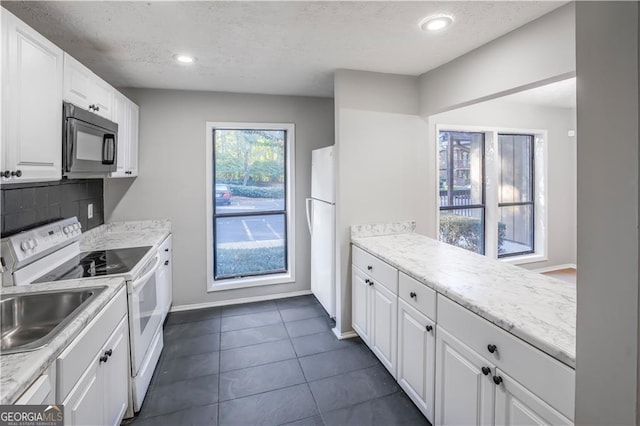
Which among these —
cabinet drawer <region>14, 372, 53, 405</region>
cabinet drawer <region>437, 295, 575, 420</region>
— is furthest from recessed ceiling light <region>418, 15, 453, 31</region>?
cabinet drawer <region>14, 372, 53, 405</region>

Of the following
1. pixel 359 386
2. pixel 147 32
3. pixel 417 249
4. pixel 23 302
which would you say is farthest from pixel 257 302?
pixel 147 32

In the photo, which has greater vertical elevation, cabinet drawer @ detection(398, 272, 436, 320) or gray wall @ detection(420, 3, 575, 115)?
gray wall @ detection(420, 3, 575, 115)

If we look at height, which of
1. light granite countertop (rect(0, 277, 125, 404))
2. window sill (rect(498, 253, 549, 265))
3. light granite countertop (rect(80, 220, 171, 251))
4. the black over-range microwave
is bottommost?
window sill (rect(498, 253, 549, 265))

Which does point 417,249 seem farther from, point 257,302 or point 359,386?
point 257,302

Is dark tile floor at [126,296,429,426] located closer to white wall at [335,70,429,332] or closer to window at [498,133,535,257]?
white wall at [335,70,429,332]

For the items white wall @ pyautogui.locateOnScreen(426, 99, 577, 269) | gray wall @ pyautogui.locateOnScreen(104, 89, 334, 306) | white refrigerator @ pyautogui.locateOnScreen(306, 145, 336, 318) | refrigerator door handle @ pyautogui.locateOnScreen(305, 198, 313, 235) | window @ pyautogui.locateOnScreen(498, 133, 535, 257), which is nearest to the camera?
white refrigerator @ pyautogui.locateOnScreen(306, 145, 336, 318)

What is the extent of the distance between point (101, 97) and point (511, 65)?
2851 millimetres

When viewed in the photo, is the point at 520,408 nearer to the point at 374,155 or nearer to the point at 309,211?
the point at 374,155

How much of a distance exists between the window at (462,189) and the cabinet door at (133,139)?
3445 millimetres

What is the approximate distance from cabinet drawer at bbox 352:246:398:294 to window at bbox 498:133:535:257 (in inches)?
110

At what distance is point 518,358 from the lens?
122 centimetres

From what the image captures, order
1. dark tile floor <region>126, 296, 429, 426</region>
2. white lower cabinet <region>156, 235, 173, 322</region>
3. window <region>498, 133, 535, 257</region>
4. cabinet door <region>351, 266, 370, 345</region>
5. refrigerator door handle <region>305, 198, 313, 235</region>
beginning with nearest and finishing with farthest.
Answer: dark tile floor <region>126, 296, 429, 426</region> < cabinet door <region>351, 266, 370, 345</region> < white lower cabinet <region>156, 235, 173, 322</region> < refrigerator door handle <region>305, 198, 313, 235</region> < window <region>498, 133, 535, 257</region>

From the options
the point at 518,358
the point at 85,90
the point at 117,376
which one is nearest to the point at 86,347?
the point at 117,376

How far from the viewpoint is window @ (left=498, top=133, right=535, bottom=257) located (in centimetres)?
449
